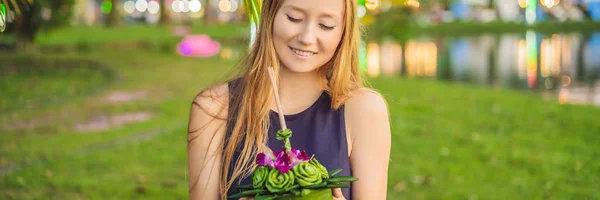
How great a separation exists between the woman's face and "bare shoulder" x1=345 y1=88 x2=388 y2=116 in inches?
6.2

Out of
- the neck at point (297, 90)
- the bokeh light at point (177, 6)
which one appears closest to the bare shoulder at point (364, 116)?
the neck at point (297, 90)

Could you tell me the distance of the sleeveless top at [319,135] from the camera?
2.11 metres

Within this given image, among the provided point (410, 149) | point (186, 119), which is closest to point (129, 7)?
point (186, 119)

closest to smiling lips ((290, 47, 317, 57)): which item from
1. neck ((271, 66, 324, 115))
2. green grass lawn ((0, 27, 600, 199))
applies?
neck ((271, 66, 324, 115))

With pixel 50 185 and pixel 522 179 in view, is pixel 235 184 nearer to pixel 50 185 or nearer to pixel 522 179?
pixel 50 185

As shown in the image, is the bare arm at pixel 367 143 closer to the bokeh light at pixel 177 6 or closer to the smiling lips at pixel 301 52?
the smiling lips at pixel 301 52

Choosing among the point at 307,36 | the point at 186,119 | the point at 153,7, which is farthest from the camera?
the point at 153,7

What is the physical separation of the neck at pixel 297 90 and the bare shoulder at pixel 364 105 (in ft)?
0.33

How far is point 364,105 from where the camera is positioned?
7.09 feet

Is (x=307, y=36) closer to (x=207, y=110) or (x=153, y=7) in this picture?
(x=207, y=110)

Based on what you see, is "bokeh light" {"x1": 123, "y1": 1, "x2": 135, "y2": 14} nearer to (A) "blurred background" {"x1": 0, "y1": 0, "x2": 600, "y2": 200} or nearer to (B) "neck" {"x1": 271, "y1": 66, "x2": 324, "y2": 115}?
(A) "blurred background" {"x1": 0, "y1": 0, "x2": 600, "y2": 200}

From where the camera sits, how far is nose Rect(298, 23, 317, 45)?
2041 mm

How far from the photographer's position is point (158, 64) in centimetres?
1639

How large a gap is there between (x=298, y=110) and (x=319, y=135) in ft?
0.37
